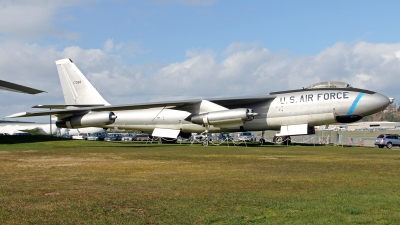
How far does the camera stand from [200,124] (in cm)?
3466

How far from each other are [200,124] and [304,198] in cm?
2588

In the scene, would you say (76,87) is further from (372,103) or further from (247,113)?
(372,103)

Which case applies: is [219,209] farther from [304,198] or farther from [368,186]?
[368,186]

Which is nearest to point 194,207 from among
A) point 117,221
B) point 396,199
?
point 117,221

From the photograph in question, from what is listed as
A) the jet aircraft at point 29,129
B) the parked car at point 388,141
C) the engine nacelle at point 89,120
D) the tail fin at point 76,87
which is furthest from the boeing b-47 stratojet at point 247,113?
the jet aircraft at point 29,129

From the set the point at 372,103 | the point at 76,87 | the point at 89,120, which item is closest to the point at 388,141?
the point at 372,103

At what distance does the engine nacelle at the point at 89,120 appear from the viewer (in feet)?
110

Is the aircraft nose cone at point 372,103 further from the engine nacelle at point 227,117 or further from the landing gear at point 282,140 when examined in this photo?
the engine nacelle at point 227,117

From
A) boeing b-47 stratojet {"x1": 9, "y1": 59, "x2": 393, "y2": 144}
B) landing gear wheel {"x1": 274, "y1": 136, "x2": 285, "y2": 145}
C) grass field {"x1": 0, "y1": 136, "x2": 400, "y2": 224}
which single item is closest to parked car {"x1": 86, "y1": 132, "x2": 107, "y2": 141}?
boeing b-47 stratojet {"x1": 9, "y1": 59, "x2": 393, "y2": 144}

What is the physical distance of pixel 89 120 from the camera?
112 feet

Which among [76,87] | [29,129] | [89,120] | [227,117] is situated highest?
[76,87]

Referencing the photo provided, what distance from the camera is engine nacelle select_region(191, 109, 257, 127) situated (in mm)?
31828

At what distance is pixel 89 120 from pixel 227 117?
1052 cm

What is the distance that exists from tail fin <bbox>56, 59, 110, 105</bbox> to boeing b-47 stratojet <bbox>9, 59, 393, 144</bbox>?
0.72m
